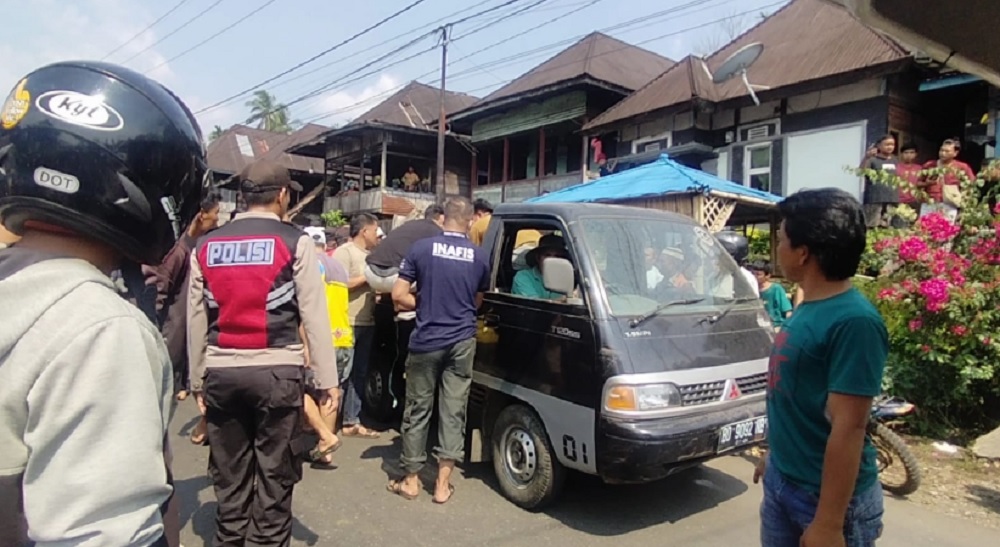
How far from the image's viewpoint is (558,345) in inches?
158

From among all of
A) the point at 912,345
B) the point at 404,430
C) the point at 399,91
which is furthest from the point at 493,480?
the point at 399,91

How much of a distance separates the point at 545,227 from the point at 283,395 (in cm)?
222

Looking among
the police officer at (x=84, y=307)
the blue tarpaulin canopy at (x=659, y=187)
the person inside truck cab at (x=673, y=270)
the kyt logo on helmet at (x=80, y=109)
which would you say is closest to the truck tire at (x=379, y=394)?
the person inside truck cab at (x=673, y=270)

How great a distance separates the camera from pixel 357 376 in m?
5.84

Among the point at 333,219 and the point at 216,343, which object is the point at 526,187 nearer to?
the point at 333,219

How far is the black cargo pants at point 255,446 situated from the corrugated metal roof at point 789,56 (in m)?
13.2

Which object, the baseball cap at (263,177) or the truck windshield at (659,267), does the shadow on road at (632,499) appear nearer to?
the truck windshield at (659,267)

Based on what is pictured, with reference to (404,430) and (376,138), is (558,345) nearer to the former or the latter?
(404,430)

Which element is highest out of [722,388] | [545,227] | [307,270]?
[545,227]

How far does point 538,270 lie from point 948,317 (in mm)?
3722

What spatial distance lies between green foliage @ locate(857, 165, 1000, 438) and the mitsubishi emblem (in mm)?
2726

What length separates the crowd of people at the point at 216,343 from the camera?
1.01m

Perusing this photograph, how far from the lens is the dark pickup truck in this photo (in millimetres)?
3639

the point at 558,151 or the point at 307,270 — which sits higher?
the point at 558,151
